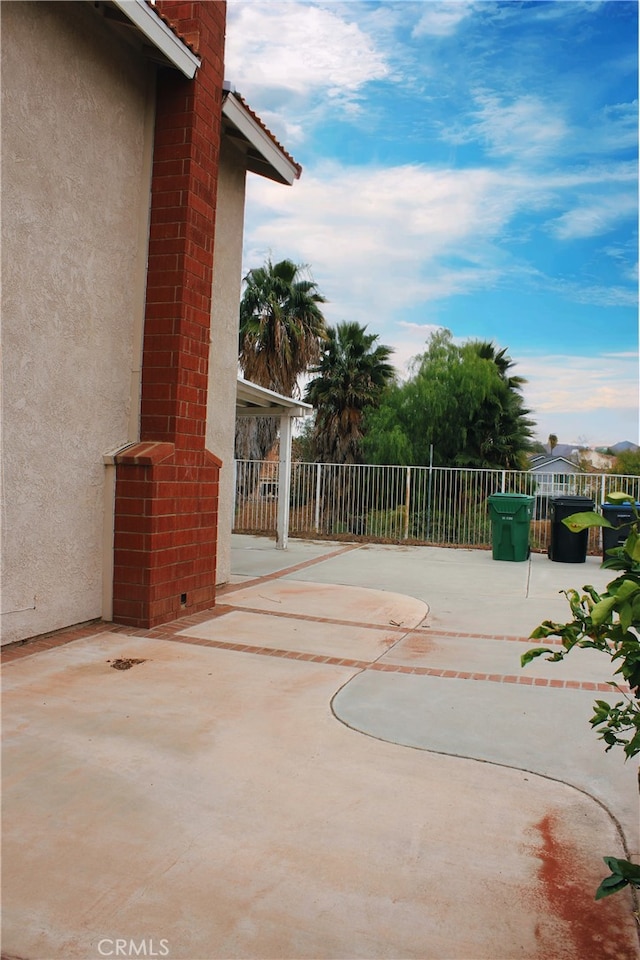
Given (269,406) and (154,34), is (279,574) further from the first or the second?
(154,34)

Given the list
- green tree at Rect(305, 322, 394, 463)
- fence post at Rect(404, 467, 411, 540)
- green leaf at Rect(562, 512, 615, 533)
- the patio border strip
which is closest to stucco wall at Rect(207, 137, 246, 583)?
the patio border strip

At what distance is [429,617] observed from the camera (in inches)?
302

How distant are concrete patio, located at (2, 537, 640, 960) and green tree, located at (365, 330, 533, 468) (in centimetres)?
1840

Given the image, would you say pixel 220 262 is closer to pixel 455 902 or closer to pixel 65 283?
pixel 65 283

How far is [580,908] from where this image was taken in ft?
8.09

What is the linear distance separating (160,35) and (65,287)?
2.41 meters

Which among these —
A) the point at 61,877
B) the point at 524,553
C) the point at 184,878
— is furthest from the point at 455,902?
the point at 524,553

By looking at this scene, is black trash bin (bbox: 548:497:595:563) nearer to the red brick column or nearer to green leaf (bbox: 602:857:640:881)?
the red brick column

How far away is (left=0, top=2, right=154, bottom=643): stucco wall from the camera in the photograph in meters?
5.20

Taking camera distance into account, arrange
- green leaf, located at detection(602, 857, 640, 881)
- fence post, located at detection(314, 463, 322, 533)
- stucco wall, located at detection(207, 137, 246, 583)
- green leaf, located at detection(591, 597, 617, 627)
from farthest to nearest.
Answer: fence post, located at detection(314, 463, 322, 533) → stucco wall, located at detection(207, 137, 246, 583) → green leaf, located at detection(602, 857, 640, 881) → green leaf, located at detection(591, 597, 617, 627)

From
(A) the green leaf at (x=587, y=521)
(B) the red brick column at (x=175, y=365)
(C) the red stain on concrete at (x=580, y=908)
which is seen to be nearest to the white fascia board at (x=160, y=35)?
(B) the red brick column at (x=175, y=365)

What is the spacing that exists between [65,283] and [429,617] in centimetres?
499

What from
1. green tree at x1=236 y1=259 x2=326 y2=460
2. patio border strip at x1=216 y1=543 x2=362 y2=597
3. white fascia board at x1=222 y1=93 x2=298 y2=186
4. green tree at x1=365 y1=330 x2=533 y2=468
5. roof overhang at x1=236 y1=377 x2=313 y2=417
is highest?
green tree at x1=236 y1=259 x2=326 y2=460

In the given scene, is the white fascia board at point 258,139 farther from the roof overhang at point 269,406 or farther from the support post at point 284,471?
the support post at point 284,471
